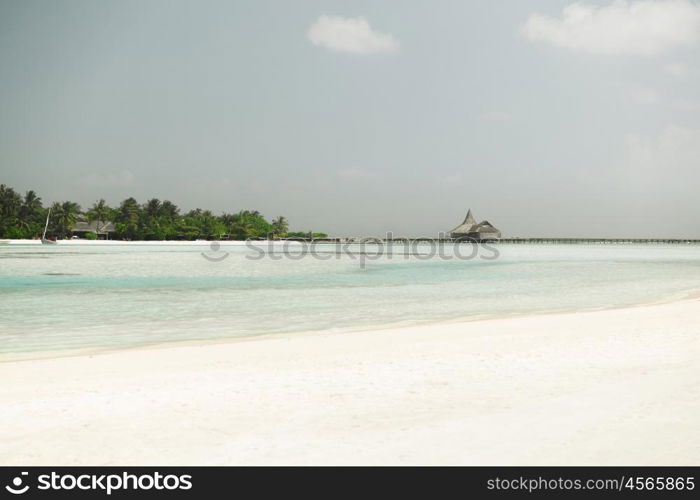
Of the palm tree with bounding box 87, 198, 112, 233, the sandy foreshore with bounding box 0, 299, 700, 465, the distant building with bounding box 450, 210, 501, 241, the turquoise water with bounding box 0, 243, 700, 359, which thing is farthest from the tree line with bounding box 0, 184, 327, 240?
the sandy foreshore with bounding box 0, 299, 700, 465

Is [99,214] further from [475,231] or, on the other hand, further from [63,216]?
[475,231]

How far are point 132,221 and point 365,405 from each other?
105 metres

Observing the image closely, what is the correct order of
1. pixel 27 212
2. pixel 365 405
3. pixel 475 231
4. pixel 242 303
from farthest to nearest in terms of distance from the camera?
pixel 475 231 → pixel 27 212 → pixel 242 303 → pixel 365 405

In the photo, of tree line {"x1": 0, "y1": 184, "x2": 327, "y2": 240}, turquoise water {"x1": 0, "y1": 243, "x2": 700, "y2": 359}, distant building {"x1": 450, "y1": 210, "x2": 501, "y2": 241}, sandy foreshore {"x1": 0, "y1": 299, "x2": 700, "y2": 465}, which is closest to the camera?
sandy foreshore {"x1": 0, "y1": 299, "x2": 700, "y2": 465}

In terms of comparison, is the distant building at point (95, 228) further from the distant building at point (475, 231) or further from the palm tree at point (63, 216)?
the distant building at point (475, 231)

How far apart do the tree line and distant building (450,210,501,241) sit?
42.3 meters

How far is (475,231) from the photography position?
129 meters

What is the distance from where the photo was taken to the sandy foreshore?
353 centimetres

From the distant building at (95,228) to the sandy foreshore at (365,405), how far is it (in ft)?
339

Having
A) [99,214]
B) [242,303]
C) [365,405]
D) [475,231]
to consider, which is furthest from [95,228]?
[365,405]

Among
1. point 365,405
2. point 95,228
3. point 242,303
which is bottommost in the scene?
point 242,303

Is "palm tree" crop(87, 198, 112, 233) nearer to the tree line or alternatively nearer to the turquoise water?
the tree line

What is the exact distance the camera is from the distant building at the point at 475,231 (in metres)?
128

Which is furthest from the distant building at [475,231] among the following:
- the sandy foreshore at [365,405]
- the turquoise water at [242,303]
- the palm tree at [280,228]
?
the sandy foreshore at [365,405]
